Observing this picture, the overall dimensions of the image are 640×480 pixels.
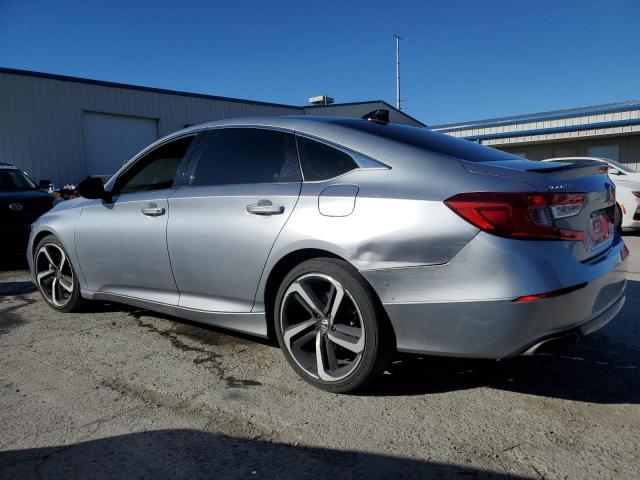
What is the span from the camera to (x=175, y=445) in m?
2.38

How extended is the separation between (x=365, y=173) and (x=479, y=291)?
2.80 ft

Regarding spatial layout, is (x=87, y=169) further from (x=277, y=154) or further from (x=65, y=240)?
(x=277, y=154)

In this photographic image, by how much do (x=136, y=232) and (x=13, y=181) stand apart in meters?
5.97

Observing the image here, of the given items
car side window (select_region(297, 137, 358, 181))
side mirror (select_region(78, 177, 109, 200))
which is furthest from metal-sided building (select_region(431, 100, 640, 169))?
side mirror (select_region(78, 177, 109, 200))

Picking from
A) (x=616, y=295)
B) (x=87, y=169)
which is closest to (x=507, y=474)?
(x=616, y=295)

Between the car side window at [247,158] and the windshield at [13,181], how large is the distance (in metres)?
6.12

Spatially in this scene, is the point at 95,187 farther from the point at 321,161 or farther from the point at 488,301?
the point at 488,301

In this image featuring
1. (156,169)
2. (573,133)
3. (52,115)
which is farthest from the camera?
(573,133)

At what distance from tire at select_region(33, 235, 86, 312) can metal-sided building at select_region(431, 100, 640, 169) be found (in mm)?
17965

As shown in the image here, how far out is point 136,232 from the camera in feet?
12.7

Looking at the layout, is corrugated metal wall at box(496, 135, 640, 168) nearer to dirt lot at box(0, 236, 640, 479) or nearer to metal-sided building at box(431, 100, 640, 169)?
metal-sided building at box(431, 100, 640, 169)

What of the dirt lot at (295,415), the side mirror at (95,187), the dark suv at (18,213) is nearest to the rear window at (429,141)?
the dirt lot at (295,415)

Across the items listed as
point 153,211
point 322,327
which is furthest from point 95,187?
point 322,327

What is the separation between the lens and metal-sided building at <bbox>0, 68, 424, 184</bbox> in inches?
616
